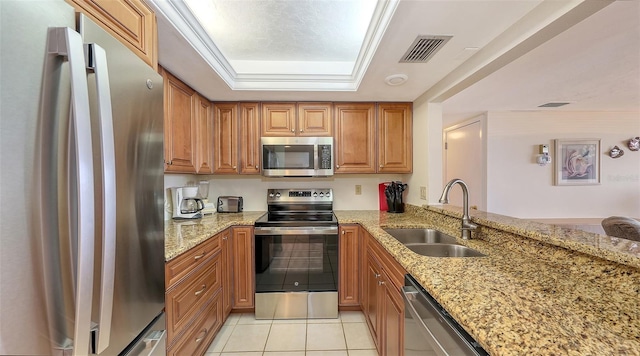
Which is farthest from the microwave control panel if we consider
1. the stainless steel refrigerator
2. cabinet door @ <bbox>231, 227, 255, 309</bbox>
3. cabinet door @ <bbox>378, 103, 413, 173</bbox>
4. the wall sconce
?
the wall sconce

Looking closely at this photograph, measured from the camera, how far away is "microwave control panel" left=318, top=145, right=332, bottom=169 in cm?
257

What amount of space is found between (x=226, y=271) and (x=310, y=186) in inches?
49.2

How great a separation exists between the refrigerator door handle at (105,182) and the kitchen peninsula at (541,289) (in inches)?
24.0

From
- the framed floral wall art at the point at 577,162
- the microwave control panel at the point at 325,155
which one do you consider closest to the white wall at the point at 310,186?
the microwave control panel at the point at 325,155

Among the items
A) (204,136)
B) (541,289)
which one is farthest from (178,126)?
(541,289)

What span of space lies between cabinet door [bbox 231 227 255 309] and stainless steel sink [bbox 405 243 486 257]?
4.60 feet

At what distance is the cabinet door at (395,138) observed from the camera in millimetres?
2674

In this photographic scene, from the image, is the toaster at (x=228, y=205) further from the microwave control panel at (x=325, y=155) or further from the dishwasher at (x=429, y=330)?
the dishwasher at (x=429, y=330)

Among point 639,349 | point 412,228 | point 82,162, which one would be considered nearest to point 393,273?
point 412,228

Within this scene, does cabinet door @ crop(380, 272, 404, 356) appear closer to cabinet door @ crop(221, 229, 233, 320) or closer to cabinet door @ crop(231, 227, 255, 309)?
cabinet door @ crop(231, 227, 255, 309)

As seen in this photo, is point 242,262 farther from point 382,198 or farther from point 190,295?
point 382,198

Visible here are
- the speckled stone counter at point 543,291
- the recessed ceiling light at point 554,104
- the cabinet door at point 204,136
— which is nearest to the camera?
the speckled stone counter at point 543,291

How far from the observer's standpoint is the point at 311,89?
2271 mm

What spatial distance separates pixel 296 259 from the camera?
88.9 inches
